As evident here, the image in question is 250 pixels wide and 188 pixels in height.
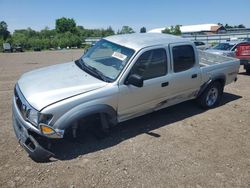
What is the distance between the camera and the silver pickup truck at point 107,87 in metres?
3.53

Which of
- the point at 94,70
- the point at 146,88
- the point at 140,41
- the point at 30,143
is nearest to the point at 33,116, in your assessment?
the point at 30,143

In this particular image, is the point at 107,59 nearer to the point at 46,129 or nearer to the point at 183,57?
the point at 183,57

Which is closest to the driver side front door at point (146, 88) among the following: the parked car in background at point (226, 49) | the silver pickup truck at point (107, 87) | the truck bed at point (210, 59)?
the silver pickup truck at point (107, 87)

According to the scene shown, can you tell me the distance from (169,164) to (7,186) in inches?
91.8

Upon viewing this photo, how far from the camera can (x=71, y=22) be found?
85250 millimetres

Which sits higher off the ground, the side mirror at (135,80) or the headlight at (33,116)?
the side mirror at (135,80)

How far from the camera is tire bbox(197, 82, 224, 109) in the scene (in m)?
5.91

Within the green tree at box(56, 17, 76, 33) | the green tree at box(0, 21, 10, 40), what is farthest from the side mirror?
the green tree at box(56, 17, 76, 33)

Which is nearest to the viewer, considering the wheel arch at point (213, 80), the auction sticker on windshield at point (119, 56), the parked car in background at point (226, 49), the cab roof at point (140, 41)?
the auction sticker on windshield at point (119, 56)

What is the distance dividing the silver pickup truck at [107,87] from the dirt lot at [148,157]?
13.3 inches

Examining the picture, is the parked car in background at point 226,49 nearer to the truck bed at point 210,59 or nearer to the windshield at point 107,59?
the truck bed at point 210,59

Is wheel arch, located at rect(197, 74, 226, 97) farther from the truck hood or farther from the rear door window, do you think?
the truck hood

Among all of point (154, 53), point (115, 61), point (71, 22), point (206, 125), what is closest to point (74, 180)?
point (115, 61)

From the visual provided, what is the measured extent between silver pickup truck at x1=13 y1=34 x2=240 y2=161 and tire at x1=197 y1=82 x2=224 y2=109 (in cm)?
21
